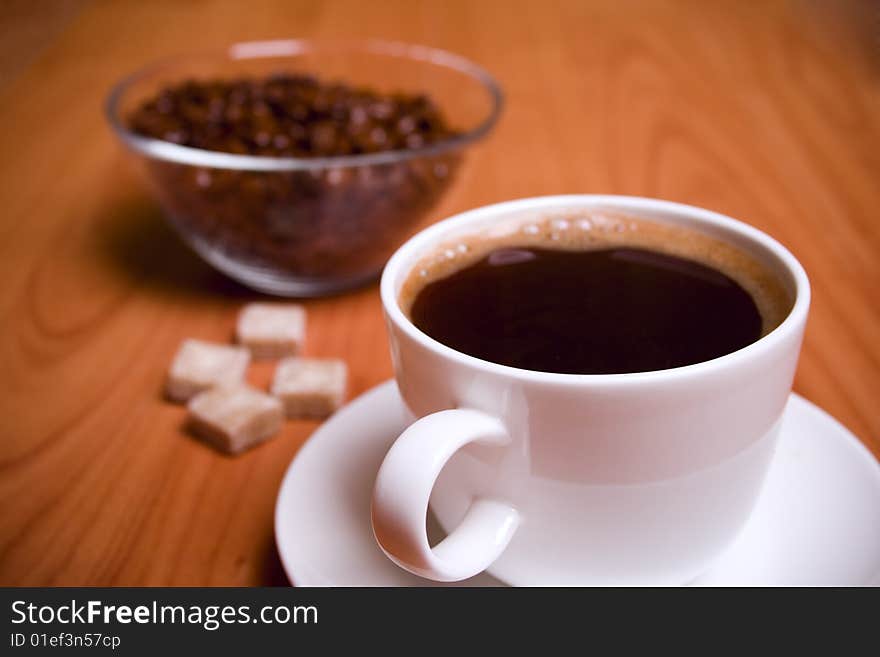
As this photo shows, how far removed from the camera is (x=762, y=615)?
0.58m

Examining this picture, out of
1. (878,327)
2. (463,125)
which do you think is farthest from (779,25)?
(878,327)

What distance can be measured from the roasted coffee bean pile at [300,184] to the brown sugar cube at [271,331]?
7cm

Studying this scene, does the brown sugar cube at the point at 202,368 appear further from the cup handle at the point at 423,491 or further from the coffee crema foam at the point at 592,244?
the cup handle at the point at 423,491

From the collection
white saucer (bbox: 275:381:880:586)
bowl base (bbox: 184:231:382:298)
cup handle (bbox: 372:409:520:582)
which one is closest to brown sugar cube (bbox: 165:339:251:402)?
bowl base (bbox: 184:231:382:298)

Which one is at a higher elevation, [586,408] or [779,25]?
[586,408]

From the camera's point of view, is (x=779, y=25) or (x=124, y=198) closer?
(x=124, y=198)

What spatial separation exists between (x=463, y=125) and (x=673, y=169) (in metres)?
0.31

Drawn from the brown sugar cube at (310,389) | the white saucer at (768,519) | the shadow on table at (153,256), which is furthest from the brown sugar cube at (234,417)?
the shadow on table at (153,256)

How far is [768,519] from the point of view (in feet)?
2.12

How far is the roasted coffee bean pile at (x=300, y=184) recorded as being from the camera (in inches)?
39.6

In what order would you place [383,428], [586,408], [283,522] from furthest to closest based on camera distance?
[383,428] → [283,522] → [586,408]

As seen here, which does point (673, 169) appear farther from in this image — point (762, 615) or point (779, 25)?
point (762, 615)

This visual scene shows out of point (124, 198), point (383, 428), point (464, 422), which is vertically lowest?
point (124, 198)

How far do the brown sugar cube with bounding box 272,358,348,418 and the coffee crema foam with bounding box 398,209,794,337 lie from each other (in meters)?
0.26
